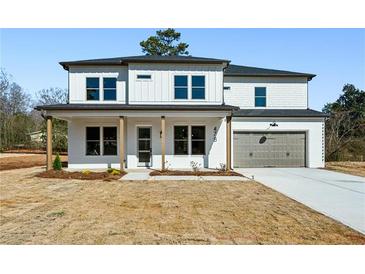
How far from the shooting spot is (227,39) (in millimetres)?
11164

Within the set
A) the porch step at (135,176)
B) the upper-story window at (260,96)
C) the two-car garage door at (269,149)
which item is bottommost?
the porch step at (135,176)

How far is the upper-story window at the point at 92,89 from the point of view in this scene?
1725 cm

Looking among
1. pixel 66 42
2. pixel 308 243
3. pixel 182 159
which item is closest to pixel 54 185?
pixel 66 42

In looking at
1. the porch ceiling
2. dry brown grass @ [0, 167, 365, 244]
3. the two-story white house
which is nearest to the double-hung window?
the two-story white house

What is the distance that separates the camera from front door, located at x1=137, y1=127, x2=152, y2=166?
17078mm

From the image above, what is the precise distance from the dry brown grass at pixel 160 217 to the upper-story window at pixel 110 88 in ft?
24.9

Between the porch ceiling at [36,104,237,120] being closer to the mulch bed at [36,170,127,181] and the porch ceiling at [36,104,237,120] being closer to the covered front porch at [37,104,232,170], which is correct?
the covered front porch at [37,104,232,170]

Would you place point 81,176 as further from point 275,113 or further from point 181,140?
point 275,113

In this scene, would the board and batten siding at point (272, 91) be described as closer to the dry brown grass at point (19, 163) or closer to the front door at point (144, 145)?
the front door at point (144, 145)

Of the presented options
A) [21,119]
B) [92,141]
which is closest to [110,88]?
[92,141]

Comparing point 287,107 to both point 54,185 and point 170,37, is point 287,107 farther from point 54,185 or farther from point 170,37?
point 170,37

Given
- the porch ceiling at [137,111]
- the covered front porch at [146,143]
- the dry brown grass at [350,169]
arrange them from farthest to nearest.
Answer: the covered front porch at [146,143], the dry brown grass at [350,169], the porch ceiling at [137,111]

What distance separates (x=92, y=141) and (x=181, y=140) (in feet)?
16.6

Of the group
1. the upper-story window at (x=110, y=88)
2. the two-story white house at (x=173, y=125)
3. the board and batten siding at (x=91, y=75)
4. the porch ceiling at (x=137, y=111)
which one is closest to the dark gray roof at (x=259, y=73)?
the two-story white house at (x=173, y=125)
